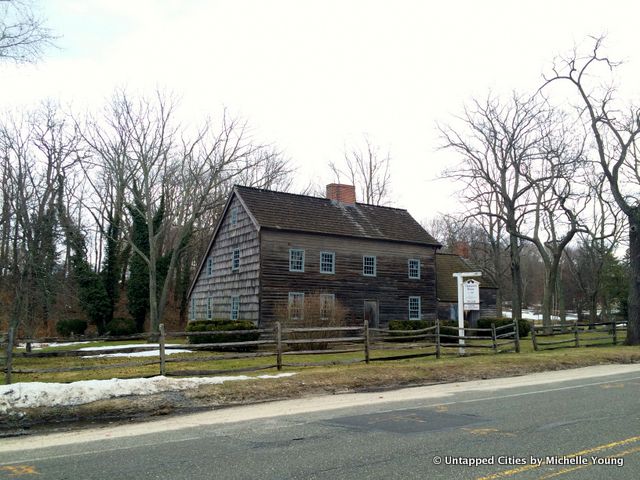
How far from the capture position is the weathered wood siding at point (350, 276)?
27203mm

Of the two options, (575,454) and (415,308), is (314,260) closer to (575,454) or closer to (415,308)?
(415,308)

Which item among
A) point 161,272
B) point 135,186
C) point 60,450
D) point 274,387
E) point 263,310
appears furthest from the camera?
point 161,272

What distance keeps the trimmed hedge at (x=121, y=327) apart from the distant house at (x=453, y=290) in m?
22.2

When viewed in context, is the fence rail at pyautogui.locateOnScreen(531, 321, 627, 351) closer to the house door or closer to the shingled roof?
the house door

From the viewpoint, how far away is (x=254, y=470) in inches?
228

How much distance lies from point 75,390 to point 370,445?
6272 mm

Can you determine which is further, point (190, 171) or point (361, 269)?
point (190, 171)

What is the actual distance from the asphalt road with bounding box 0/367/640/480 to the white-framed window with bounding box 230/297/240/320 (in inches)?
749

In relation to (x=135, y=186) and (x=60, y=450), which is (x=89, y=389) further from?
(x=135, y=186)

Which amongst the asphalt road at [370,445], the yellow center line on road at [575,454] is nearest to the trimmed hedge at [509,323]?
the asphalt road at [370,445]

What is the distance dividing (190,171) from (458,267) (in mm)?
20173

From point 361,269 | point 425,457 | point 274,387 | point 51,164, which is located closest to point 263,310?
point 361,269

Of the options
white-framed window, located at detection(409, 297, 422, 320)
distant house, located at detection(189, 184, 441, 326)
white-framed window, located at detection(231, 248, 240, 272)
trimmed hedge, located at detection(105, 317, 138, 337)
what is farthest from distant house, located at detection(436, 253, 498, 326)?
trimmed hedge, located at detection(105, 317, 138, 337)

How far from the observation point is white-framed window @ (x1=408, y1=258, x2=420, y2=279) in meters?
32.4
